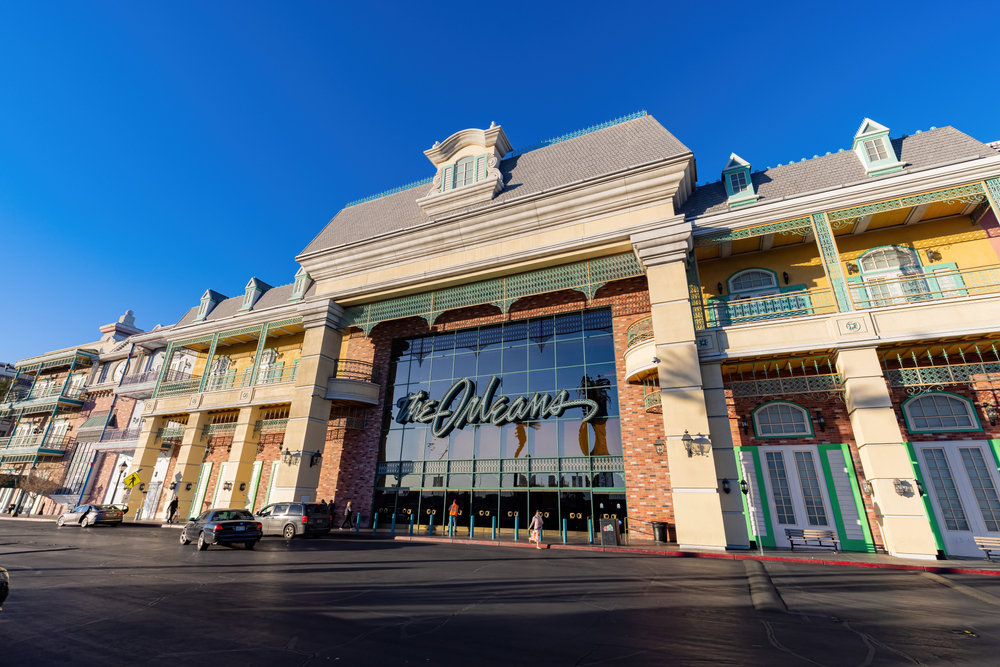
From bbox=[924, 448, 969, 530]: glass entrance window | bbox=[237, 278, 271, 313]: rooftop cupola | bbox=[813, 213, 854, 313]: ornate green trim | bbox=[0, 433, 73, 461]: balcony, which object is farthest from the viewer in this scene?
bbox=[0, 433, 73, 461]: balcony

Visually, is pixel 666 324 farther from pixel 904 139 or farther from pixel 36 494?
pixel 36 494

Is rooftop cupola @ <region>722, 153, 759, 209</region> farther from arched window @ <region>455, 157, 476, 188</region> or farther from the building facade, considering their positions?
arched window @ <region>455, 157, 476, 188</region>

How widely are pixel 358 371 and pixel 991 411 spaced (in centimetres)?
2559

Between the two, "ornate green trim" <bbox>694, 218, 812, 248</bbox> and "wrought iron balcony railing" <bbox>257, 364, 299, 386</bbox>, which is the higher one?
"ornate green trim" <bbox>694, 218, 812, 248</bbox>

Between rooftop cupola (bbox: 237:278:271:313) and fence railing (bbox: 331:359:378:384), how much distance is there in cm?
900

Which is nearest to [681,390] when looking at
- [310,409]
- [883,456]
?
[883,456]

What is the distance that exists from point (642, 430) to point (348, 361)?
1548 cm

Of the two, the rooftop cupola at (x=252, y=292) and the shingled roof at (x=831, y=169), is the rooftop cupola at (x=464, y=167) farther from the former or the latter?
the rooftop cupola at (x=252, y=292)

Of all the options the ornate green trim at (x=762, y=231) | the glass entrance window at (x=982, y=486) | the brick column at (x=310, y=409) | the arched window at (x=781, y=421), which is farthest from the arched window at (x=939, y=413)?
the brick column at (x=310, y=409)

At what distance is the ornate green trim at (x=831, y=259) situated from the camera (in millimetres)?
14289

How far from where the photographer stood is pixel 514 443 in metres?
19.8

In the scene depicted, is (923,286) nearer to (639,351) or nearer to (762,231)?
(762,231)

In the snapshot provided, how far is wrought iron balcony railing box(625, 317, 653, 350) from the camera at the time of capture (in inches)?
685

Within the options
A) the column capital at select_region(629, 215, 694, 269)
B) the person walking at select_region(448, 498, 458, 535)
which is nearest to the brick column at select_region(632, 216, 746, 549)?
the column capital at select_region(629, 215, 694, 269)
